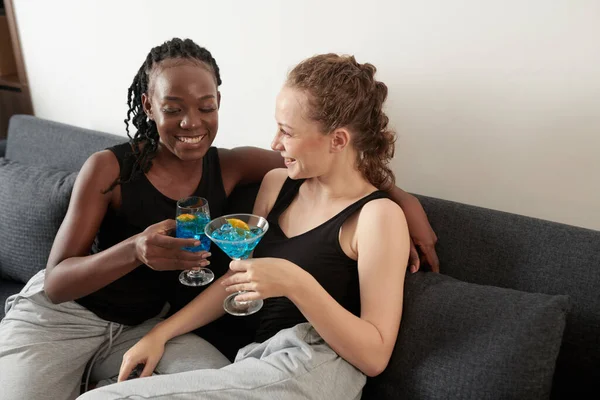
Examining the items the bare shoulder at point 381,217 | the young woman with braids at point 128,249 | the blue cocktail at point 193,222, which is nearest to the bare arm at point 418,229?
the young woman with braids at point 128,249

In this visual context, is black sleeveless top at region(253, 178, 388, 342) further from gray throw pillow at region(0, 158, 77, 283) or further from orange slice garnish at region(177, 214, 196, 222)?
gray throw pillow at region(0, 158, 77, 283)

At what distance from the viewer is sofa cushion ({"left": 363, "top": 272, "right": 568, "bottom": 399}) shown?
4.13ft

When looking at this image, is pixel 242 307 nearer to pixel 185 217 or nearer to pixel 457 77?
pixel 185 217

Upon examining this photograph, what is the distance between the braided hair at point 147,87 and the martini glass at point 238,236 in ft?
1.26

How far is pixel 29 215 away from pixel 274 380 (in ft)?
4.32

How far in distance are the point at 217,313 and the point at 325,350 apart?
412mm

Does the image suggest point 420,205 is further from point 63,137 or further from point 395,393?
point 63,137

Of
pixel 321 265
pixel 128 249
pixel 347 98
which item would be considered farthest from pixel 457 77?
pixel 128 249

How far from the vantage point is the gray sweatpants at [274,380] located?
1267 mm

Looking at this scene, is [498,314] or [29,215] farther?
[29,215]

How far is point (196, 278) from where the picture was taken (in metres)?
1.58

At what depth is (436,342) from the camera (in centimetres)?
136

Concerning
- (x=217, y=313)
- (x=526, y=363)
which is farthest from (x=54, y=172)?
(x=526, y=363)

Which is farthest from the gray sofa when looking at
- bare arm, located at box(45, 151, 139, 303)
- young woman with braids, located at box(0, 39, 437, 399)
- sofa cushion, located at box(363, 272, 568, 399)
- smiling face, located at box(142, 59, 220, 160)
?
bare arm, located at box(45, 151, 139, 303)
